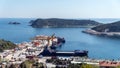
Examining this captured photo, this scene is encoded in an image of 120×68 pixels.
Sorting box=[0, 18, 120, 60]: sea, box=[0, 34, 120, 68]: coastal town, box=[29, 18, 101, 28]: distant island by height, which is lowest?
box=[29, 18, 101, 28]: distant island

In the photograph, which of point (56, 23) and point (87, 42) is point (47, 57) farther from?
point (56, 23)

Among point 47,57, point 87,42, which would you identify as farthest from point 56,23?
point 47,57

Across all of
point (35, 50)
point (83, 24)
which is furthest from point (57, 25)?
point (35, 50)

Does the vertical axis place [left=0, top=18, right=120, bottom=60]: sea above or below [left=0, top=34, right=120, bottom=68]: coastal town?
below

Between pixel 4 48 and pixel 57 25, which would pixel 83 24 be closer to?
pixel 57 25

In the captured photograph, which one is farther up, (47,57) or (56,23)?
(47,57)

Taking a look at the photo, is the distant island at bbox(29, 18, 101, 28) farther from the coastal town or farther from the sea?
the coastal town

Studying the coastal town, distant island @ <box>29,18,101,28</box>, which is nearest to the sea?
the coastal town

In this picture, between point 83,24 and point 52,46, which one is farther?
point 83,24

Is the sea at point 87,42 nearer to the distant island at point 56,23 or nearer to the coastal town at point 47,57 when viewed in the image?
the coastal town at point 47,57
